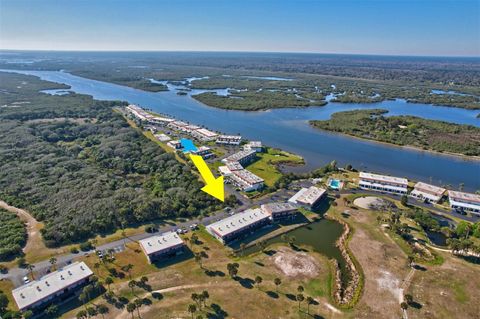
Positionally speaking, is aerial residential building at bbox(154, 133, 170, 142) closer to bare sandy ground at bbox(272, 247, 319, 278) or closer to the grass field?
the grass field

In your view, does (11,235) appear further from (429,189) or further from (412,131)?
(412,131)

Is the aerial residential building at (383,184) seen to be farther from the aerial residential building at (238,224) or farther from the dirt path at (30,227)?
the dirt path at (30,227)

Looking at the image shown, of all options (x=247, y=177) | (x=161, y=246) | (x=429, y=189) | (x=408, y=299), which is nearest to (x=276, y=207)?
(x=247, y=177)

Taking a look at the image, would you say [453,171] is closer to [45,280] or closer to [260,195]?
[260,195]

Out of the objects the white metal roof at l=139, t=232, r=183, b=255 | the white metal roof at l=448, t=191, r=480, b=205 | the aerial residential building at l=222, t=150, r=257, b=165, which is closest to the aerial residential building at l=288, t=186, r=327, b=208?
the aerial residential building at l=222, t=150, r=257, b=165

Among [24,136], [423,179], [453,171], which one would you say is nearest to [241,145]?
[423,179]

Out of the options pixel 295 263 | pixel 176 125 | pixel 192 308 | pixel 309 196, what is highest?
pixel 176 125
